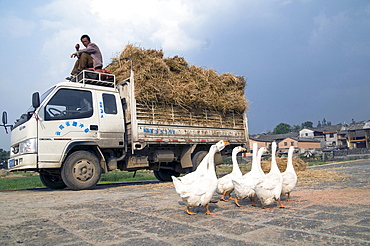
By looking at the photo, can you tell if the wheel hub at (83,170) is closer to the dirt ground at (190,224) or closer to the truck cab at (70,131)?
the truck cab at (70,131)

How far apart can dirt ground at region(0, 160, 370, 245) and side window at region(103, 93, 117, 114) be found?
393cm

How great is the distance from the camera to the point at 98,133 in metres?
8.51

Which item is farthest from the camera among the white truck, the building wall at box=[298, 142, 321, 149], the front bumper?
the building wall at box=[298, 142, 321, 149]

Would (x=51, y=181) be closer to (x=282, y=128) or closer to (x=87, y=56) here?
(x=87, y=56)

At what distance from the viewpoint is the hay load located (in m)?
9.27

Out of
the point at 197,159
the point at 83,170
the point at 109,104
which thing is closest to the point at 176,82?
the point at 109,104

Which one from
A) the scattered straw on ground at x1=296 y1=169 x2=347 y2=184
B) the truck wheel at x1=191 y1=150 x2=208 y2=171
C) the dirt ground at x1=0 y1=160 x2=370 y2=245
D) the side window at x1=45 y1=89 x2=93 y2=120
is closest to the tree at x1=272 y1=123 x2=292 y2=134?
the scattered straw on ground at x1=296 y1=169 x2=347 y2=184

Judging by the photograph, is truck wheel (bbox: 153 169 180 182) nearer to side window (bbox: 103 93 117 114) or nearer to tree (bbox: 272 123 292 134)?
side window (bbox: 103 93 117 114)

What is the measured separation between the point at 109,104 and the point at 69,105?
1148 mm

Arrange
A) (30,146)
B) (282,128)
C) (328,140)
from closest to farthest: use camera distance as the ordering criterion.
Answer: (30,146), (328,140), (282,128)

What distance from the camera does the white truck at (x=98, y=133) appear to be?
780cm

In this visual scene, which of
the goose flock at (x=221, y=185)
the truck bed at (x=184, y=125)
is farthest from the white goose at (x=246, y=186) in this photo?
the truck bed at (x=184, y=125)

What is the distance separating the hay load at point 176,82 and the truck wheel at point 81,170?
2.30m

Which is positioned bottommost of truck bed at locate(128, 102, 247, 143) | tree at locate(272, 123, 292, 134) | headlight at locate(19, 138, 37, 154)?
headlight at locate(19, 138, 37, 154)
